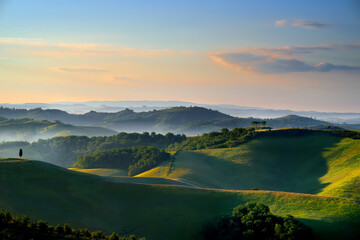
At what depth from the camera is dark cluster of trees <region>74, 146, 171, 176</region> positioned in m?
168

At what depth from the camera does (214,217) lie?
60719 mm

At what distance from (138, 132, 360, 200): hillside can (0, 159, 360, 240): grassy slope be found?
36235 mm

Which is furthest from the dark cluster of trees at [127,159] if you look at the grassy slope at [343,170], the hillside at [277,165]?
the grassy slope at [343,170]

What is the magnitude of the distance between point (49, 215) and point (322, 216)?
42879mm

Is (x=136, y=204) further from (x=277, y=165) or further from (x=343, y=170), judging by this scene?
(x=277, y=165)

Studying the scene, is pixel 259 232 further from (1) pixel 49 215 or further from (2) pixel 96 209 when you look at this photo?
(1) pixel 49 215

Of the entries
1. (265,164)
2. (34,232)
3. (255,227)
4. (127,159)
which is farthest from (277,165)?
(34,232)

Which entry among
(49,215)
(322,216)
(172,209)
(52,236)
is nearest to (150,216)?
(172,209)

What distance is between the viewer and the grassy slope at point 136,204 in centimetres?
5638

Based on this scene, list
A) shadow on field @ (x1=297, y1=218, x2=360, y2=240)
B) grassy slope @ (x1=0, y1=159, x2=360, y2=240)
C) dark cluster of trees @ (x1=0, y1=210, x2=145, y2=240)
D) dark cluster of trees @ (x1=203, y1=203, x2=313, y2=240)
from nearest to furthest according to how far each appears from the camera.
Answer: dark cluster of trees @ (x1=0, y1=210, x2=145, y2=240)
dark cluster of trees @ (x1=203, y1=203, x2=313, y2=240)
shadow on field @ (x1=297, y1=218, x2=360, y2=240)
grassy slope @ (x1=0, y1=159, x2=360, y2=240)

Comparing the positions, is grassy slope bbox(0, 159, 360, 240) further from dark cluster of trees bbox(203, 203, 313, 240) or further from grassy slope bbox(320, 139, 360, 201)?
grassy slope bbox(320, 139, 360, 201)

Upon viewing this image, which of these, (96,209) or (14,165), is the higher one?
(14,165)

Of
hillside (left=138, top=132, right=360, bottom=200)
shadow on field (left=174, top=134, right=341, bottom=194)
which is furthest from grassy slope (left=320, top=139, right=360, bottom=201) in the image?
shadow on field (left=174, top=134, right=341, bottom=194)

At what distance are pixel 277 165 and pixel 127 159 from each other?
79021 mm
